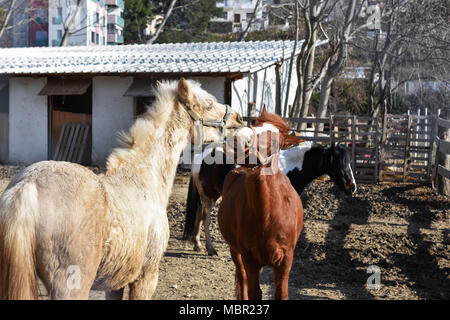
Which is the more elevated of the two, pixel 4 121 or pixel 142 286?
pixel 142 286

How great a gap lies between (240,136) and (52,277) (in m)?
1.47

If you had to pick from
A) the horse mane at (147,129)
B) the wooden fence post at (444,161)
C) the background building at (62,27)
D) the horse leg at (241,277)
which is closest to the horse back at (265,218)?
the horse leg at (241,277)

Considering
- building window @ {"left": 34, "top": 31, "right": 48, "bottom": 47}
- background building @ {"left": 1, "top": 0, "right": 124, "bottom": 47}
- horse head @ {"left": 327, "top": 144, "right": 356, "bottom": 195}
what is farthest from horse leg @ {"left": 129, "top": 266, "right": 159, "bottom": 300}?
building window @ {"left": 34, "top": 31, "right": 48, "bottom": 47}

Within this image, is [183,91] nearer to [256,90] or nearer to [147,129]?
[147,129]

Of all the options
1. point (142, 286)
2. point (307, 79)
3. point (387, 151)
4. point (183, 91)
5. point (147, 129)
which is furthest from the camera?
point (307, 79)

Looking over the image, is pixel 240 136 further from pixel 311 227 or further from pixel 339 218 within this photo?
pixel 339 218

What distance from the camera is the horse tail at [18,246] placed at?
2.50 meters

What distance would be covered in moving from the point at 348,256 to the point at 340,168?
5.14 ft

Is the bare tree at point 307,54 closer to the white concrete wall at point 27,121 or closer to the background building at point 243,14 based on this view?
the background building at point 243,14

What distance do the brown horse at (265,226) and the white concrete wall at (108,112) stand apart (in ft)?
40.0

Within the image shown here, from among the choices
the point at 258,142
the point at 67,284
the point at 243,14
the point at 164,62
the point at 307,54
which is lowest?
the point at 67,284

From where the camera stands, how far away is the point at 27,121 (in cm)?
1614

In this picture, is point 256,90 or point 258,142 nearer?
point 258,142

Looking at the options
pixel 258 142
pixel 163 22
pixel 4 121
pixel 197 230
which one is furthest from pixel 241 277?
pixel 163 22
